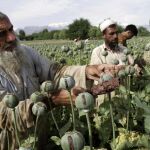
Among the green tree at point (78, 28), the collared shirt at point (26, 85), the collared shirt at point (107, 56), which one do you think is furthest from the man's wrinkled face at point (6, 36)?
the green tree at point (78, 28)

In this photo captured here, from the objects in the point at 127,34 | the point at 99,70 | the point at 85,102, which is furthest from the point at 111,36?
the point at 85,102

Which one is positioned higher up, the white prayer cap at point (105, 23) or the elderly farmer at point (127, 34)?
the white prayer cap at point (105, 23)

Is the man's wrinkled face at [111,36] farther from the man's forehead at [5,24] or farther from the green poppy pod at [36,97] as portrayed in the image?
the green poppy pod at [36,97]

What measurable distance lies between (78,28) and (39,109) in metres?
45.7

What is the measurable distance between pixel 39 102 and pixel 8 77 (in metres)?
0.80

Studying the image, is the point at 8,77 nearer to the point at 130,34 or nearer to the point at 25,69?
the point at 25,69

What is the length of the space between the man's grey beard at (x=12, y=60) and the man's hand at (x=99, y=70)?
20.3 inches

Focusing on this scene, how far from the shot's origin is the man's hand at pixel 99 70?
142 inches

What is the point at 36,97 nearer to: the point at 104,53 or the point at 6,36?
the point at 6,36

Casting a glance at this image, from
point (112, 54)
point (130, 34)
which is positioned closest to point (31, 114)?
point (112, 54)

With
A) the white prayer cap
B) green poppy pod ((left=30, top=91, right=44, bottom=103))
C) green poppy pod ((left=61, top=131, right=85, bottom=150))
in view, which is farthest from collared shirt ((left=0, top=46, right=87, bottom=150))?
the white prayer cap

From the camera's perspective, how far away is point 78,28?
158 feet

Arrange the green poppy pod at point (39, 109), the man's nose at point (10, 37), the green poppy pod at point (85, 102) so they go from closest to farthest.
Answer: the green poppy pod at point (85, 102) → the green poppy pod at point (39, 109) → the man's nose at point (10, 37)

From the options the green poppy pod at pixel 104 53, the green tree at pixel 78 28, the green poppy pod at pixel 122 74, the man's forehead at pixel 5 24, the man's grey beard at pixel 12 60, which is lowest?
the green tree at pixel 78 28
